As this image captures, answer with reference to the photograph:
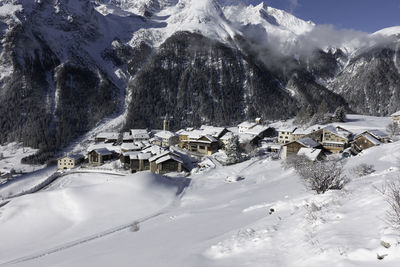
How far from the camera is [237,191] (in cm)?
3134

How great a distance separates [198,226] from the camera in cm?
1722

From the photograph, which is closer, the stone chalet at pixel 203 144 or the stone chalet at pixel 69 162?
the stone chalet at pixel 203 144

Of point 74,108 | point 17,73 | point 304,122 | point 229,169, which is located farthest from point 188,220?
point 17,73

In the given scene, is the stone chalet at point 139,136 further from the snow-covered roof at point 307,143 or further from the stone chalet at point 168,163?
the snow-covered roof at point 307,143

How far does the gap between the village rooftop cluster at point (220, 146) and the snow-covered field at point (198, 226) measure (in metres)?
15.0

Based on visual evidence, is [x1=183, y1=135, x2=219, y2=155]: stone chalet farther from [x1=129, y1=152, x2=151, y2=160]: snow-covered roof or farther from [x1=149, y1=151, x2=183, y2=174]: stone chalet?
[x1=149, y1=151, x2=183, y2=174]: stone chalet

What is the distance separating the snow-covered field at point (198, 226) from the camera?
9008mm

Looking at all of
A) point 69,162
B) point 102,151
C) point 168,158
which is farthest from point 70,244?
point 69,162

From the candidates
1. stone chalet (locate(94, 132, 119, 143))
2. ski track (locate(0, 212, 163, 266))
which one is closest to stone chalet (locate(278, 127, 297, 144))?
stone chalet (locate(94, 132, 119, 143))

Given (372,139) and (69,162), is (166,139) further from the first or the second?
(372,139)

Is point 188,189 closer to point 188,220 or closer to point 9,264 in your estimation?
point 188,220

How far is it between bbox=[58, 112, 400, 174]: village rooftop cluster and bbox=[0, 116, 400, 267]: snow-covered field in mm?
14954

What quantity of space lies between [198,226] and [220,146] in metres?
55.6

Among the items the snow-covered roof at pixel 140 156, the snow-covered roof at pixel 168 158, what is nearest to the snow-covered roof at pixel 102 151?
the snow-covered roof at pixel 140 156
